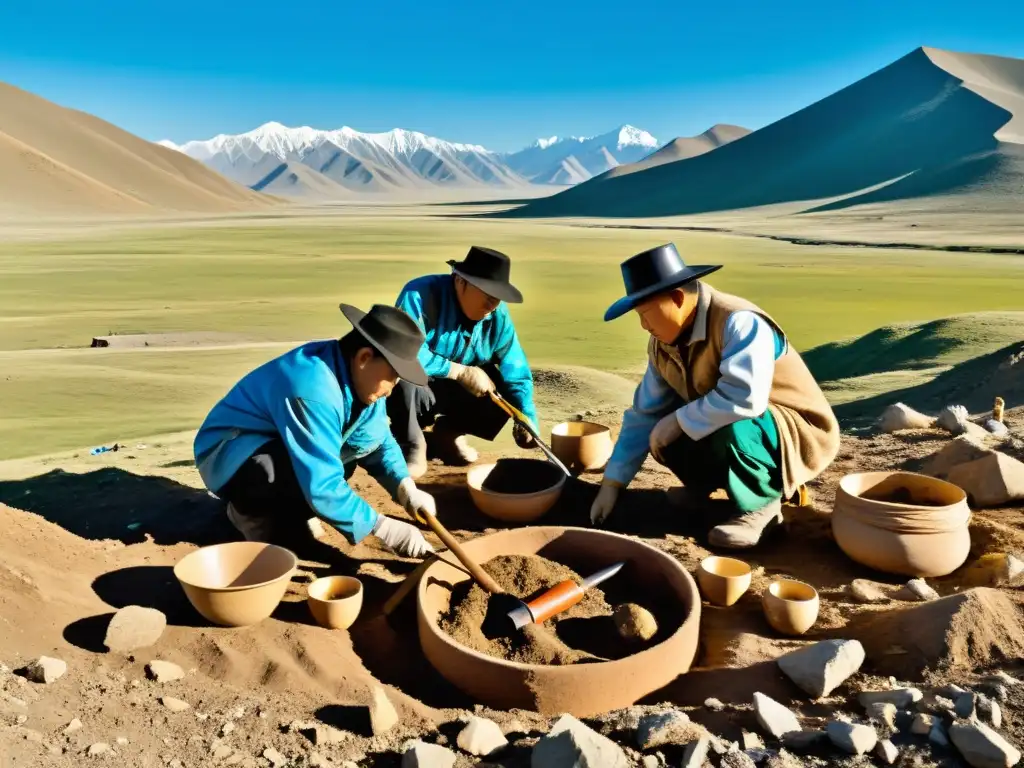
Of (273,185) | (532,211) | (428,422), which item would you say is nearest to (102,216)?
(532,211)

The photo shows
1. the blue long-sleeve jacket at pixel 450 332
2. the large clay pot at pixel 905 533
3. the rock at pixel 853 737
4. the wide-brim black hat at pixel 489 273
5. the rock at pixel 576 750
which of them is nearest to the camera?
the rock at pixel 576 750

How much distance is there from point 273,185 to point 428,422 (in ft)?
650

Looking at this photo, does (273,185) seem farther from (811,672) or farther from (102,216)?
(811,672)

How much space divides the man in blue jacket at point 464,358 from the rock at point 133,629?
1.76 m

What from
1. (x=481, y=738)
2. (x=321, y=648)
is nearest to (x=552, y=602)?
(x=481, y=738)

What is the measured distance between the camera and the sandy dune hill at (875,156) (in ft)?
172

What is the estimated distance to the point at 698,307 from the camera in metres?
3.05

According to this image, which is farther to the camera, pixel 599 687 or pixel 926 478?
pixel 926 478

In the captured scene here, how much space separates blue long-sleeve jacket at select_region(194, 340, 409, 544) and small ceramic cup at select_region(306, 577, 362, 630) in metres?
0.18

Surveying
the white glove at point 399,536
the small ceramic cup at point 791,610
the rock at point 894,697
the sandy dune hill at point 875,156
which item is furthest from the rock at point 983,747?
the sandy dune hill at point 875,156

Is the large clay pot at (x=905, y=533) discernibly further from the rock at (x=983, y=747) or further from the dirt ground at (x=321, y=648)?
the rock at (x=983, y=747)

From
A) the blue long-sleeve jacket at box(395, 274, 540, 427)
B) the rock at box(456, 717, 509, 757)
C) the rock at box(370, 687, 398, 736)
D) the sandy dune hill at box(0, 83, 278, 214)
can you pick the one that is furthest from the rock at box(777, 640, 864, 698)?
the sandy dune hill at box(0, 83, 278, 214)

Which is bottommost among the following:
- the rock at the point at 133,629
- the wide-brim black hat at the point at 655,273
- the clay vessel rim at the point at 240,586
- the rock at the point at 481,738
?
the rock at the point at 481,738

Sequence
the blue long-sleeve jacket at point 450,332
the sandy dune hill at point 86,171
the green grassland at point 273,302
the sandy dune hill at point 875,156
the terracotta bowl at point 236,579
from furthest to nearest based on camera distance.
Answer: the sandy dune hill at point 86,171 → the sandy dune hill at point 875,156 → the green grassland at point 273,302 → the blue long-sleeve jacket at point 450,332 → the terracotta bowl at point 236,579
